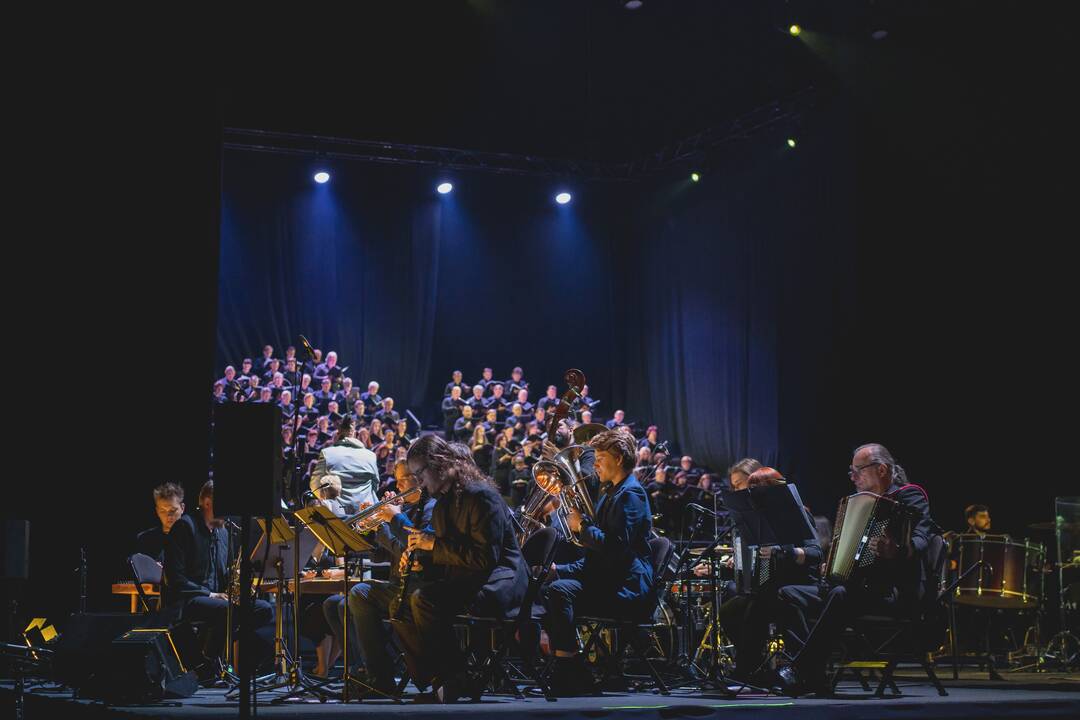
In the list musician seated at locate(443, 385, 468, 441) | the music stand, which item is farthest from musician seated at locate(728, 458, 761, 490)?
musician seated at locate(443, 385, 468, 441)

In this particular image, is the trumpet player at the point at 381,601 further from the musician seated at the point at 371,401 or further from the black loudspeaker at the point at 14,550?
the musician seated at the point at 371,401

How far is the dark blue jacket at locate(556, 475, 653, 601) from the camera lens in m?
6.54

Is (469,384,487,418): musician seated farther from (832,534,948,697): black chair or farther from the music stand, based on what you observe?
the music stand

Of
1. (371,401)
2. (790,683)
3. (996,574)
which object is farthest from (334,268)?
(790,683)

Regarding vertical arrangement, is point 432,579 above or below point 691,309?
below

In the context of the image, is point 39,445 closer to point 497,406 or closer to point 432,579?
point 432,579

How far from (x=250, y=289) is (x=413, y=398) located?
3490 millimetres

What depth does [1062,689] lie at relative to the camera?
7.44 metres

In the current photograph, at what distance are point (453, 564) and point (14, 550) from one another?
12.1ft

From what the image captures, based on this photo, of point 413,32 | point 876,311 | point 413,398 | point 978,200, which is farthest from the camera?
point 413,398

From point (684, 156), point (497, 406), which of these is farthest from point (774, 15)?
point (497, 406)

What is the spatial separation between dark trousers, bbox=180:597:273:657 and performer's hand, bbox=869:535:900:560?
384 cm

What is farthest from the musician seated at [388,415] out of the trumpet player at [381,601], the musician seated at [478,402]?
the trumpet player at [381,601]

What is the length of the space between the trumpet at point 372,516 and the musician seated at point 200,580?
1.03m
